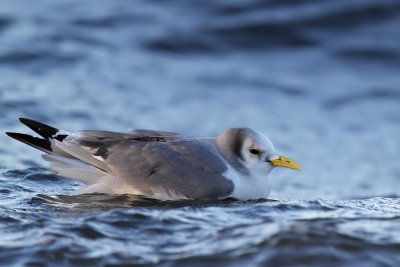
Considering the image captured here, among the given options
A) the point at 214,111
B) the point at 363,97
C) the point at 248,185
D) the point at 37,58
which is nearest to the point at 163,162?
the point at 248,185

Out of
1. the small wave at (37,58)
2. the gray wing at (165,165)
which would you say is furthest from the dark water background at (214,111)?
the gray wing at (165,165)

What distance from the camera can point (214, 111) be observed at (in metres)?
10.5

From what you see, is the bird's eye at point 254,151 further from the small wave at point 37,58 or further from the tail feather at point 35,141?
the small wave at point 37,58

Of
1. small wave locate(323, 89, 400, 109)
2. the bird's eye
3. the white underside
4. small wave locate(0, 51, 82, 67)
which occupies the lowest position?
the white underside

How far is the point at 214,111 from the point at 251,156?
4.32 metres

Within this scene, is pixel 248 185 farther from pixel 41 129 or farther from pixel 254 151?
pixel 41 129

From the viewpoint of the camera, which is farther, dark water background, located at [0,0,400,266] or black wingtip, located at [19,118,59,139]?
black wingtip, located at [19,118,59,139]

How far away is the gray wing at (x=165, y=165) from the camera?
5852 mm

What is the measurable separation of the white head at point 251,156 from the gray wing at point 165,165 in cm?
16

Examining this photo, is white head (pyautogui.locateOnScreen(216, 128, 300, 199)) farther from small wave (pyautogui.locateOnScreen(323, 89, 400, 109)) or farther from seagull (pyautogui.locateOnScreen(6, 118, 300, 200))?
small wave (pyautogui.locateOnScreen(323, 89, 400, 109))

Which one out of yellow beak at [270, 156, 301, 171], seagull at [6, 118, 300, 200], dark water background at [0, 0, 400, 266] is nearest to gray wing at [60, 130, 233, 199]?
seagull at [6, 118, 300, 200]

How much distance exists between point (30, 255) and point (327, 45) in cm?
872

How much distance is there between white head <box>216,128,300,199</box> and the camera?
242 inches

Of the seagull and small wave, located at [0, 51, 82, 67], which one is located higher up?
small wave, located at [0, 51, 82, 67]
